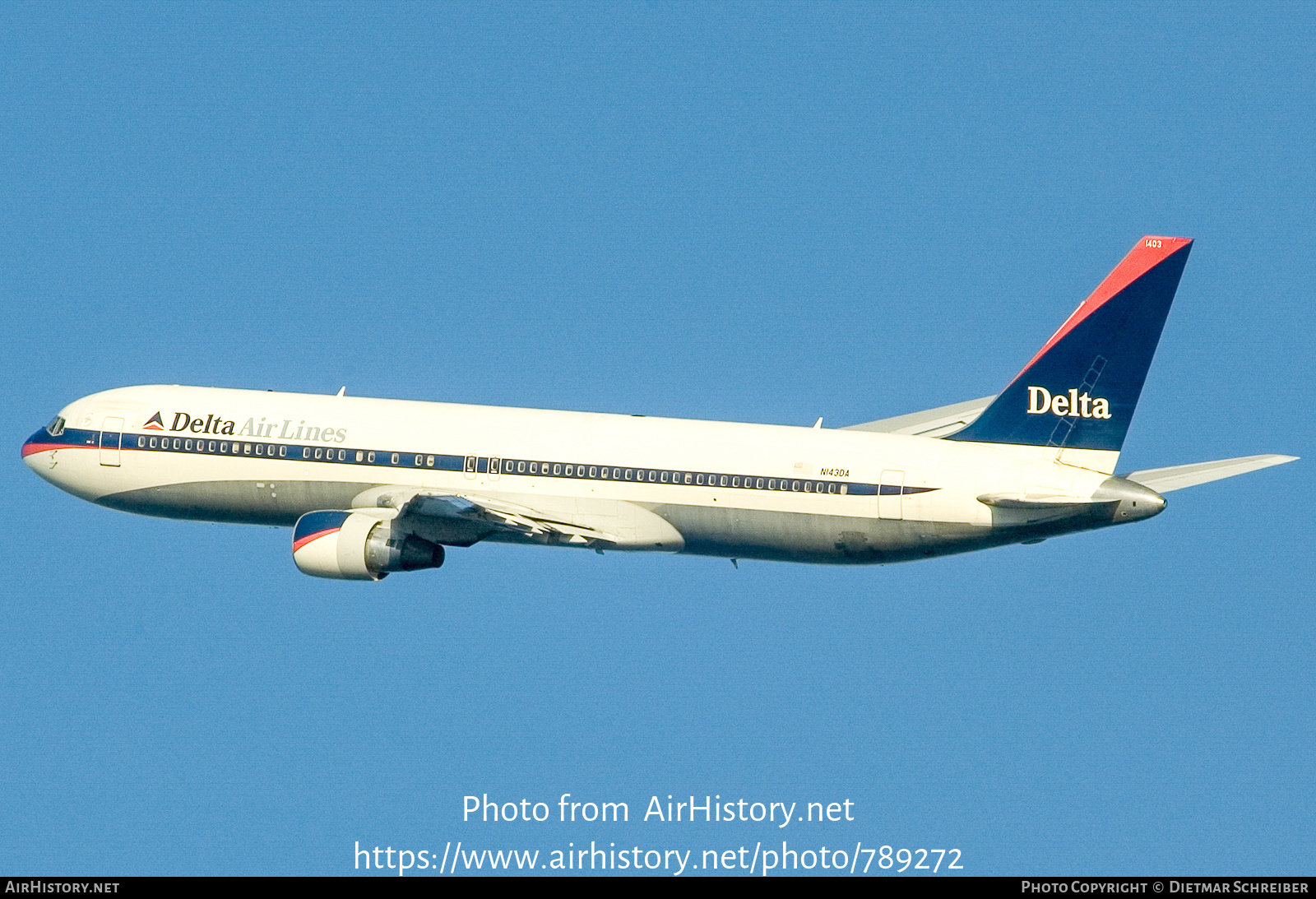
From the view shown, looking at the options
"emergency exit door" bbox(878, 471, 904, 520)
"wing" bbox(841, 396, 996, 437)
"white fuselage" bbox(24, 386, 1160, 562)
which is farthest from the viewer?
"wing" bbox(841, 396, 996, 437)

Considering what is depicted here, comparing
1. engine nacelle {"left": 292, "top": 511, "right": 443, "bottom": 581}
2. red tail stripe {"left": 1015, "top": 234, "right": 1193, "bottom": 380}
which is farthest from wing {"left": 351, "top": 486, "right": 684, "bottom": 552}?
red tail stripe {"left": 1015, "top": 234, "right": 1193, "bottom": 380}

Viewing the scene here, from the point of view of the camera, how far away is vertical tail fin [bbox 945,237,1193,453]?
206 ft

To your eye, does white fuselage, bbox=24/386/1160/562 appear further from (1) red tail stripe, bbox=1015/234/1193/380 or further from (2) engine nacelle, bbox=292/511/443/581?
(1) red tail stripe, bbox=1015/234/1193/380

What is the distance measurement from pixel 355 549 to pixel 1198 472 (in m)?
23.3

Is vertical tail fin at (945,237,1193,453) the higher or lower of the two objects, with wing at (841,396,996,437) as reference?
lower

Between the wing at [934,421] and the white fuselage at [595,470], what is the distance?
18.8 ft

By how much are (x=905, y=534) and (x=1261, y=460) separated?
380 inches

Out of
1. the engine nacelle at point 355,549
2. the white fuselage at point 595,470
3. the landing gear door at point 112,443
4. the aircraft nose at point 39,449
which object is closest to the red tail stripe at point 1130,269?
the white fuselage at point 595,470

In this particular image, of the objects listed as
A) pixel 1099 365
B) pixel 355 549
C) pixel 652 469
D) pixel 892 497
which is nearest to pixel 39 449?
pixel 355 549

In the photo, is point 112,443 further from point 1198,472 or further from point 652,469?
point 1198,472

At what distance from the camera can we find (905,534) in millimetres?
65000

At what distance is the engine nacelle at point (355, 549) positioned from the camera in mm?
67062

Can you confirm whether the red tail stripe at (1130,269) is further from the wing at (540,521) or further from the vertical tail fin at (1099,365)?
the wing at (540,521)

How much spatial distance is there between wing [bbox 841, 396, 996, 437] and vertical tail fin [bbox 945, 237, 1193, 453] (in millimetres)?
6430
